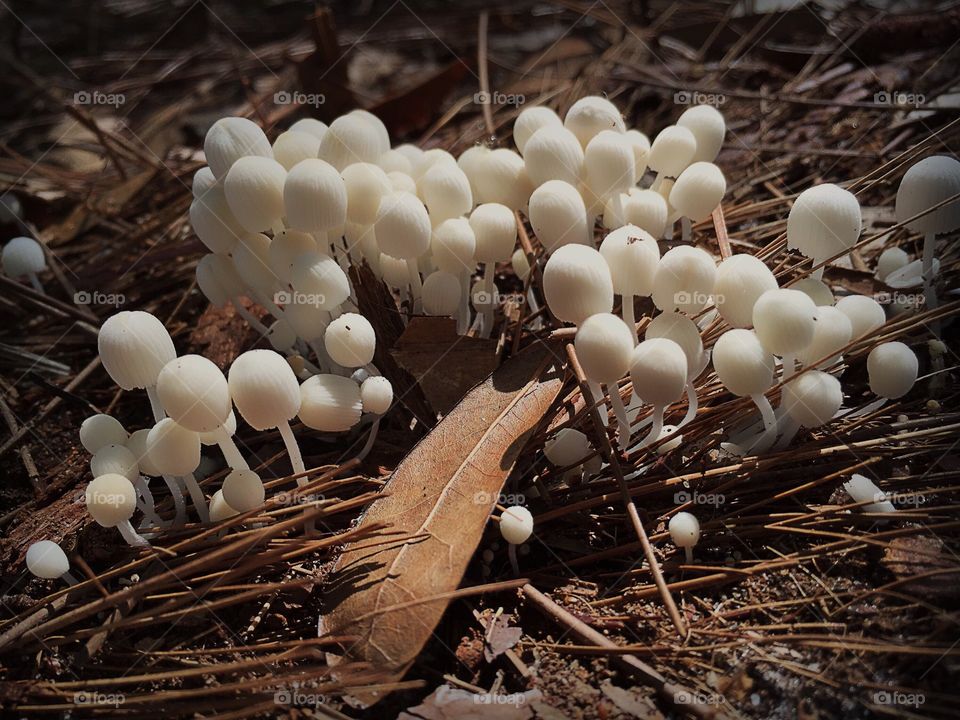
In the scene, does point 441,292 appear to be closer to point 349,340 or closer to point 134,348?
point 349,340

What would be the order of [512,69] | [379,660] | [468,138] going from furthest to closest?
[512,69], [468,138], [379,660]

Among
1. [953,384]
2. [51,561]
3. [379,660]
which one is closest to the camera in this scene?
[379,660]

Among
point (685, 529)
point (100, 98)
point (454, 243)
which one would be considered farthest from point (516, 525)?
point (100, 98)

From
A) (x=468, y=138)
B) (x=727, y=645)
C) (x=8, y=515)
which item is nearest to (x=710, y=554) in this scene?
(x=727, y=645)

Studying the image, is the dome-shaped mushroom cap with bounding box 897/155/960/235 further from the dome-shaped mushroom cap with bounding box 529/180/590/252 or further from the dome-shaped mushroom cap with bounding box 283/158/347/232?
the dome-shaped mushroom cap with bounding box 283/158/347/232

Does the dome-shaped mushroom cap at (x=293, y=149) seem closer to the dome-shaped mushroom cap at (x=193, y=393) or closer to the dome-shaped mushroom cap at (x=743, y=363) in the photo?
the dome-shaped mushroom cap at (x=193, y=393)

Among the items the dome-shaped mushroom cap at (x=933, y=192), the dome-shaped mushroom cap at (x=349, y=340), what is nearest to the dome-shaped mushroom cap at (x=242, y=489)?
the dome-shaped mushroom cap at (x=349, y=340)

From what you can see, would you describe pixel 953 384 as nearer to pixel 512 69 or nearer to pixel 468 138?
pixel 468 138
